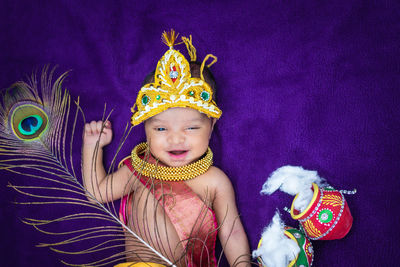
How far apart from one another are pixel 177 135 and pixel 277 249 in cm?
59

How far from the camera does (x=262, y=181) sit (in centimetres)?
141

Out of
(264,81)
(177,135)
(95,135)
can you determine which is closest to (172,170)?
(177,135)

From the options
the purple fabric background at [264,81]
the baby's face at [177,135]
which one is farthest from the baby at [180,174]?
the purple fabric background at [264,81]

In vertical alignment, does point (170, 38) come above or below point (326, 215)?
above

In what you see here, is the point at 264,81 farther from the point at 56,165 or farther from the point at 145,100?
the point at 56,165

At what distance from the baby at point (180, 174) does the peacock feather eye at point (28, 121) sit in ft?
0.81

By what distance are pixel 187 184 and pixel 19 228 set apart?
Result: 908 mm

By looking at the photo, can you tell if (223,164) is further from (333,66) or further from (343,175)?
(333,66)

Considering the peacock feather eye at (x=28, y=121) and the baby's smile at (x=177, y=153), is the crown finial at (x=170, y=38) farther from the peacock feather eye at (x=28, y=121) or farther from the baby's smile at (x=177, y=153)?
the peacock feather eye at (x=28, y=121)

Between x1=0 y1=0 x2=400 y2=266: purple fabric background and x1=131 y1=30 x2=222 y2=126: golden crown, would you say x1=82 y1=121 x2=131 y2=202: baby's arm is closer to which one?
x1=0 y1=0 x2=400 y2=266: purple fabric background

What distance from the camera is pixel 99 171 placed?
145 centimetres

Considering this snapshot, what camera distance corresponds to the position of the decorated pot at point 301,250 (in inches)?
44.6

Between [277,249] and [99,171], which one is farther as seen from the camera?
[99,171]

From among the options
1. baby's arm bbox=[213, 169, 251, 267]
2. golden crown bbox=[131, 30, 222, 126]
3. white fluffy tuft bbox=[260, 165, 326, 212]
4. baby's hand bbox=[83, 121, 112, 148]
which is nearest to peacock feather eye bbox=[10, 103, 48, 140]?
baby's hand bbox=[83, 121, 112, 148]
